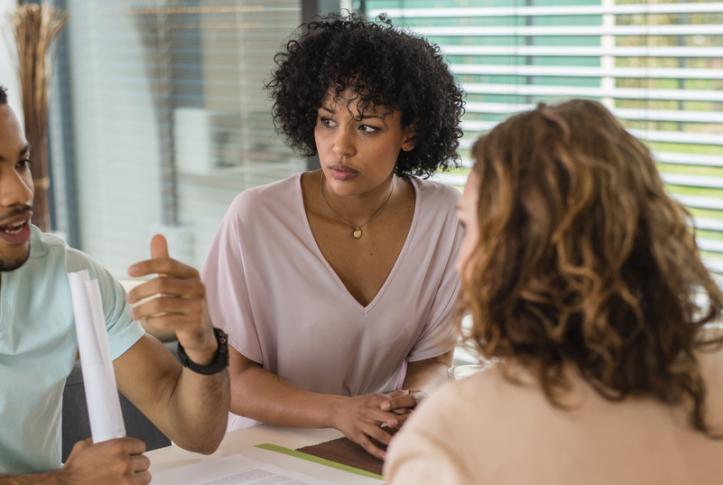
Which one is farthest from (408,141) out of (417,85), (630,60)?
(630,60)

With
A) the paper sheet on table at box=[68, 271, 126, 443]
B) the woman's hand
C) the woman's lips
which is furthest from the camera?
the woman's lips

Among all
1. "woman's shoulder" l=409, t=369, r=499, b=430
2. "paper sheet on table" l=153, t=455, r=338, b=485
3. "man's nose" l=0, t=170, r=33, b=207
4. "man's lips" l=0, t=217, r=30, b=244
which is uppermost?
"man's nose" l=0, t=170, r=33, b=207

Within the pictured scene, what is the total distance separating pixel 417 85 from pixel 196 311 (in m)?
0.89

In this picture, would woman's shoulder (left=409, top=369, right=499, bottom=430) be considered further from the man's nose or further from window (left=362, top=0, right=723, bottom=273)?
window (left=362, top=0, right=723, bottom=273)

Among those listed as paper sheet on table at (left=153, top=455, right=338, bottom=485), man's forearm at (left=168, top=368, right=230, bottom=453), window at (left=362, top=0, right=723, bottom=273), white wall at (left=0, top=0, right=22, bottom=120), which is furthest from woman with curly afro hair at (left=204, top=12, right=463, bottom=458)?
white wall at (left=0, top=0, right=22, bottom=120)

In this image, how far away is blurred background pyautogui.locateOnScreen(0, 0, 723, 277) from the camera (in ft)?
10.3

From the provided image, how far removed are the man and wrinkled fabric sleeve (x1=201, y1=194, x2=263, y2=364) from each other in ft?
0.83

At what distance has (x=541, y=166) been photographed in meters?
1.02

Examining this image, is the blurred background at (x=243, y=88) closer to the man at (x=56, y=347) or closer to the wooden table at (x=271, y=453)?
the wooden table at (x=271, y=453)

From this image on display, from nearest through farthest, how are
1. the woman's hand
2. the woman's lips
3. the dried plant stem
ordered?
the woman's hand < the woman's lips < the dried plant stem

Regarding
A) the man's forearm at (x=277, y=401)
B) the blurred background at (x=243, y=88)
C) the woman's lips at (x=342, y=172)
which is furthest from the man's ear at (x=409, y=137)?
the blurred background at (x=243, y=88)

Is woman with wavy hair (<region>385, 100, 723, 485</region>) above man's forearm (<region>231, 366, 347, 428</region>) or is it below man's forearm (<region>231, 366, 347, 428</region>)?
above

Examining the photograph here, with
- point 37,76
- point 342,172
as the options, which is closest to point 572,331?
point 342,172

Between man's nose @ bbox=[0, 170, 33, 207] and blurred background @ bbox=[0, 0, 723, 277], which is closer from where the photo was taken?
man's nose @ bbox=[0, 170, 33, 207]
